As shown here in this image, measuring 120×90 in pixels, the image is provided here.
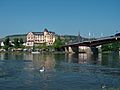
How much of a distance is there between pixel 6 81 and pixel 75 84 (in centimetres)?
678

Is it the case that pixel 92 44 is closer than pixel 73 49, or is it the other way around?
pixel 92 44

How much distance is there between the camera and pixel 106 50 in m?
178

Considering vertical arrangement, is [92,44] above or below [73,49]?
above

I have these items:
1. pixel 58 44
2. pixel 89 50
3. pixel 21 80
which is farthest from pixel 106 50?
pixel 21 80

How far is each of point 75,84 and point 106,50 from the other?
147 meters

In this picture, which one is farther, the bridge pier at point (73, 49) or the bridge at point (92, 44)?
the bridge pier at point (73, 49)

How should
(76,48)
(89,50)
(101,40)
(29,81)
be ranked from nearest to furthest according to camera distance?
(29,81) < (101,40) < (89,50) < (76,48)

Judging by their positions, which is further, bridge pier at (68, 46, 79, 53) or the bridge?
bridge pier at (68, 46, 79, 53)

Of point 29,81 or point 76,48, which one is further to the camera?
point 76,48

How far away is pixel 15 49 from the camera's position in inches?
7244

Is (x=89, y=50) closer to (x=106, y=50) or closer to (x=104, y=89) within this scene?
(x=106, y=50)

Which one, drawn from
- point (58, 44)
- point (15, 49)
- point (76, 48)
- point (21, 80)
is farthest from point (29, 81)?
point (15, 49)

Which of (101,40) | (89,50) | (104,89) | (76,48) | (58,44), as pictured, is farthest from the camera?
(58,44)

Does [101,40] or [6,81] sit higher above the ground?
[101,40]
